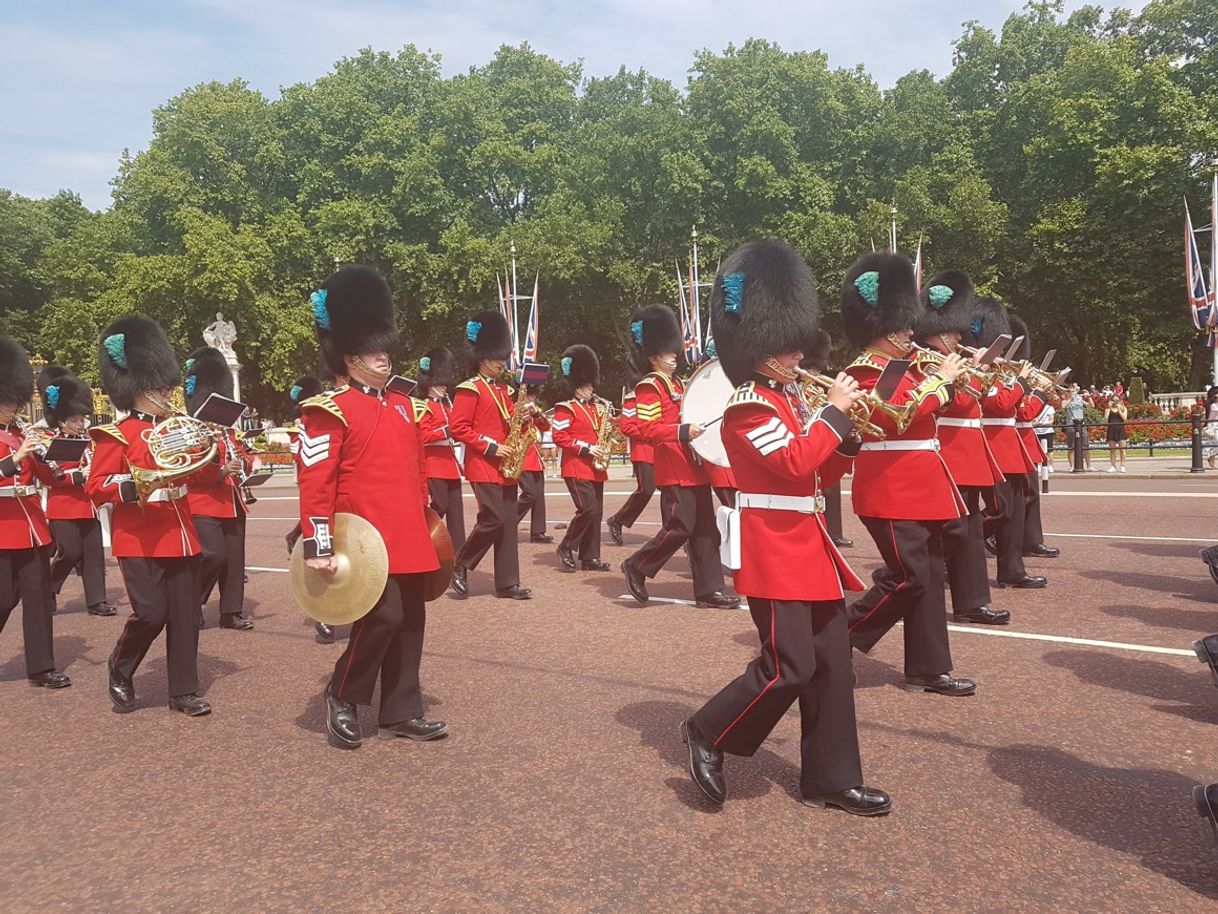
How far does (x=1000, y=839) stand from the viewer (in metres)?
3.61

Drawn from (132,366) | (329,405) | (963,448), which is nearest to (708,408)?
(963,448)

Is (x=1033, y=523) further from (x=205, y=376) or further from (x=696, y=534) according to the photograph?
(x=205, y=376)

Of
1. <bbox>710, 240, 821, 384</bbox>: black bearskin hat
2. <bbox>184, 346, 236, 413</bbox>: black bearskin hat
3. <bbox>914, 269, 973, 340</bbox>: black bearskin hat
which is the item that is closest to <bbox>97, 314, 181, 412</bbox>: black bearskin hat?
<bbox>184, 346, 236, 413</bbox>: black bearskin hat

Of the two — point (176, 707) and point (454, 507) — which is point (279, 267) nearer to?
point (454, 507)

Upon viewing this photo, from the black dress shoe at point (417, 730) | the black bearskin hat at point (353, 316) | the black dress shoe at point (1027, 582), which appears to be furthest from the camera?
the black dress shoe at point (1027, 582)

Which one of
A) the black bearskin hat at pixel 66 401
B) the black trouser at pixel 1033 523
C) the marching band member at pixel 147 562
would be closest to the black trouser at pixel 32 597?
the marching band member at pixel 147 562

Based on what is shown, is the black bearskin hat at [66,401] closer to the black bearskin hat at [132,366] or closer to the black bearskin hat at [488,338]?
the black bearskin hat at [488,338]

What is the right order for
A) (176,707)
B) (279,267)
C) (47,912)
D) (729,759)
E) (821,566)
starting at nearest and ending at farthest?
(47,912) → (821,566) → (729,759) → (176,707) → (279,267)

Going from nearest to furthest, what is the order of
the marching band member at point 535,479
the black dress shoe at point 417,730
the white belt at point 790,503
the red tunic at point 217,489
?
the white belt at point 790,503
the black dress shoe at point 417,730
the red tunic at point 217,489
the marching band member at point 535,479

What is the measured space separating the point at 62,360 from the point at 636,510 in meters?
35.1

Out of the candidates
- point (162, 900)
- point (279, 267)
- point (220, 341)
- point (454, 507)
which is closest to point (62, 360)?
point (279, 267)

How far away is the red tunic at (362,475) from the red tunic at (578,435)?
18.0ft

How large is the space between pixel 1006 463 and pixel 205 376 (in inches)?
241

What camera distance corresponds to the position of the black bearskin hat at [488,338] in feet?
30.1
